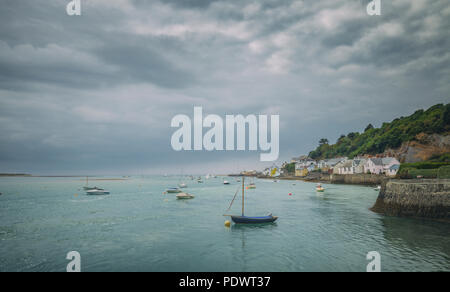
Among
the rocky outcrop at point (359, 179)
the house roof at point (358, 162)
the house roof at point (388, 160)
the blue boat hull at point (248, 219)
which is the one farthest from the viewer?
the house roof at point (358, 162)

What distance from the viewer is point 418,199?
28.3 m

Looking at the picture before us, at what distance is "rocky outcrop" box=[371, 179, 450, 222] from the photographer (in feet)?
85.9

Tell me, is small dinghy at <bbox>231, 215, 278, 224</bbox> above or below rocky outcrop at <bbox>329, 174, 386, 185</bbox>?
above

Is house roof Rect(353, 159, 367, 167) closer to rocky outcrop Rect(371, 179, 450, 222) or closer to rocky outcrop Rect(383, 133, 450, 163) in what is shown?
rocky outcrop Rect(383, 133, 450, 163)

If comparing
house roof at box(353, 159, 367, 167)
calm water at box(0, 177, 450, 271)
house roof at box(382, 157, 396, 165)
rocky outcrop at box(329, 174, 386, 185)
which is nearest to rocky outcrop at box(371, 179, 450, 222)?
calm water at box(0, 177, 450, 271)

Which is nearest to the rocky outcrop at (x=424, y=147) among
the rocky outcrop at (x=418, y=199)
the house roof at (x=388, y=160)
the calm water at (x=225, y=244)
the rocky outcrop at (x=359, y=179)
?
the house roof at (x=388, y=160)

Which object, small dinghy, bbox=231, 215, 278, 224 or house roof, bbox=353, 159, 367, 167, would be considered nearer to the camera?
small dinghy, bbox=231, 215, 278, 224

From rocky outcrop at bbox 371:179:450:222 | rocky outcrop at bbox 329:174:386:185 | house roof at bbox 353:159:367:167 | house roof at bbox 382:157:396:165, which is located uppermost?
house roof at bbox 382:157:396:165

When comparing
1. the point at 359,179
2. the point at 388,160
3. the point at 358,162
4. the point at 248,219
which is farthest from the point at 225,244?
the point at 358,162

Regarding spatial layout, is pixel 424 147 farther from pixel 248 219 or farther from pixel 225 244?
pixel 225 244

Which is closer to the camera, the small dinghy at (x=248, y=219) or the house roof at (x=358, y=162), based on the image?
the small dinghy at (x=248, y=219)

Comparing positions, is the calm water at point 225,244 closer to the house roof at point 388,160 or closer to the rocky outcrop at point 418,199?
the rocky outcrop at point 418,199

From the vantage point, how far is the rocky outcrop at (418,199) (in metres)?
26.2

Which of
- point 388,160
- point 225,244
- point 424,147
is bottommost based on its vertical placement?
point 225,244
